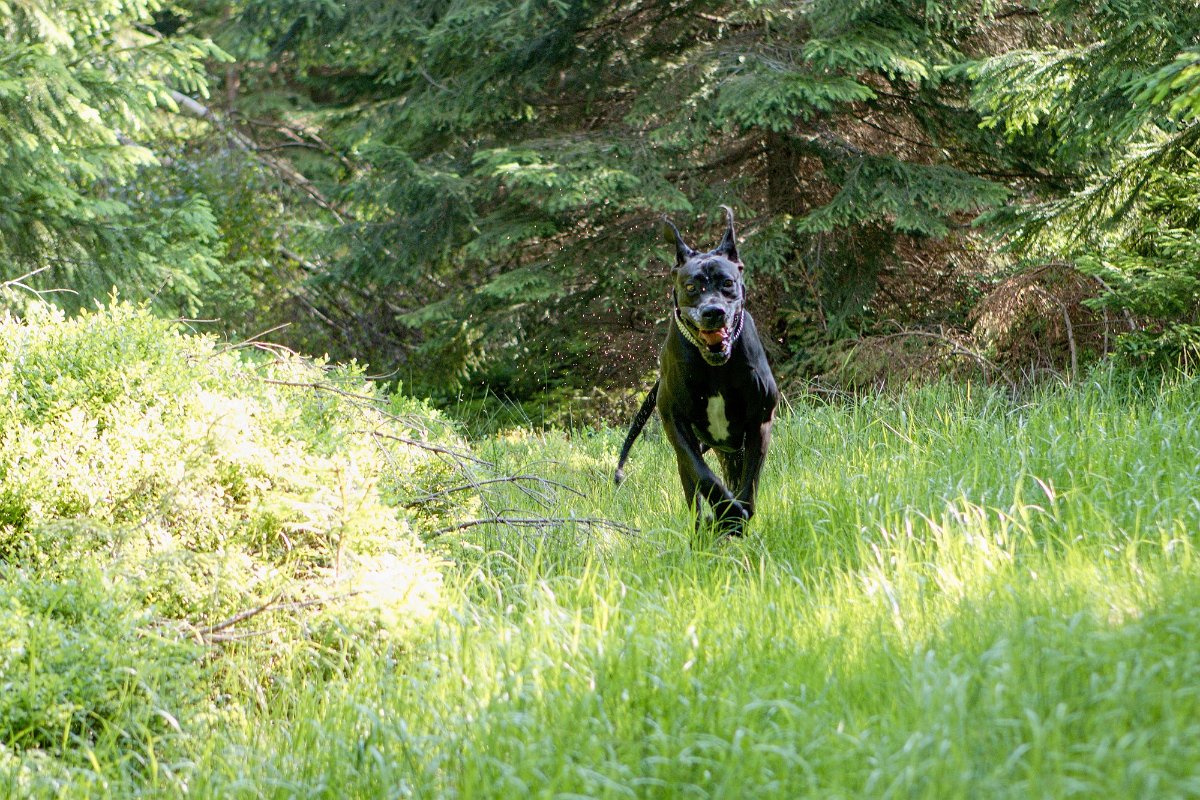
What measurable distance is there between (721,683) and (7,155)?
24.8ft

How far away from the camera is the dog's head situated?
4.88 m

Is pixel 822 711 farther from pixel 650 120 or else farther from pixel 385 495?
pixel 650 120

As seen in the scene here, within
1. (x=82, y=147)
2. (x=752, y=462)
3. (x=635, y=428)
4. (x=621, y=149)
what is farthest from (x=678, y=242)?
(x=82, y=147)

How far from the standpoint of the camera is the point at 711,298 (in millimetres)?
5055

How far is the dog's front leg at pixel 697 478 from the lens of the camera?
203 inches

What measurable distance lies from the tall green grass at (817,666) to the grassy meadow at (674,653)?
0.01 meters

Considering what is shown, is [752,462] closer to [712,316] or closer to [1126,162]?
[712,316]

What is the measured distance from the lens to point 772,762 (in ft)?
9.66

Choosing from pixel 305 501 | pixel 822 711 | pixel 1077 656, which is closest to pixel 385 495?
pixel 305 501

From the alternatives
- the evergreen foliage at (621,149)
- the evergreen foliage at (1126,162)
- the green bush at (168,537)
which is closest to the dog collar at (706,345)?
the green bush at (168,537)

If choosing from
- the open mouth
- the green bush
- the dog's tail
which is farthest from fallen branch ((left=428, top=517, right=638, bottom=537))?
the open mouth

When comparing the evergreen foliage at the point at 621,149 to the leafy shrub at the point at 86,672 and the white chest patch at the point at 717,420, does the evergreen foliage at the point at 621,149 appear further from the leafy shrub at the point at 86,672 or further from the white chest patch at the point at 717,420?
the leafy shrub at the point at 86,672

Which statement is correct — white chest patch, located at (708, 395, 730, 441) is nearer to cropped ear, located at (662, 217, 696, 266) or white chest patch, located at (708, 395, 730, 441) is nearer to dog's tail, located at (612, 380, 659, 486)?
cropped ear, located at (662, 217, 696, 266)

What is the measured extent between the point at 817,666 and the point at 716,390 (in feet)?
6.65
